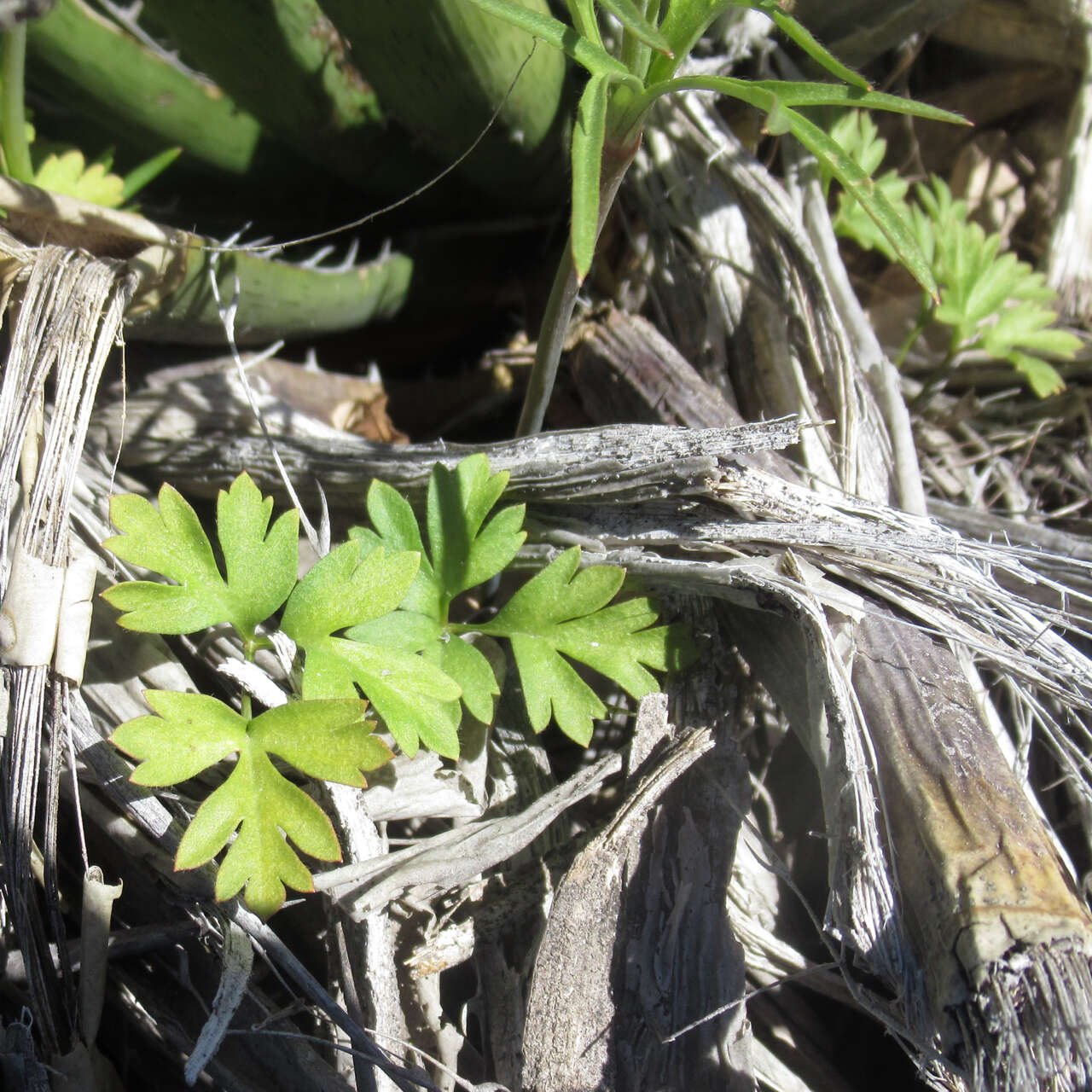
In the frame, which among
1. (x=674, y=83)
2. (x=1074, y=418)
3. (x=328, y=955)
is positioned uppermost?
(x=674, y=83)

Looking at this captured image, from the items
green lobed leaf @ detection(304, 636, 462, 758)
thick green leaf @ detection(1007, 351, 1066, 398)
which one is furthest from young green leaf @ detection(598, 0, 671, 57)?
thick green leaf @ detection(1007, 351, 1066, 398)

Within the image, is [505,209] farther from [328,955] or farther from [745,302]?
[328,955]

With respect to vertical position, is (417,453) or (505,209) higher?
(505,209)

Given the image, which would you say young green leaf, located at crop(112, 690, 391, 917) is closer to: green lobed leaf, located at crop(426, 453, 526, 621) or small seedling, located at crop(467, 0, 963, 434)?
green lobed leaf, located at crop(426, 453, 526, 621)

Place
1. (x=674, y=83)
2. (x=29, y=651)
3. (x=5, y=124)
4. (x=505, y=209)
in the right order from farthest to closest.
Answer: (x=505, y=209) → (x=5, y=124) → (x=29, y=651) → (x=674, y=83)

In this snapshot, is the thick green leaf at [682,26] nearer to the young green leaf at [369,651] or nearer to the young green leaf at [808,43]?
the young green leaf at [808,43]

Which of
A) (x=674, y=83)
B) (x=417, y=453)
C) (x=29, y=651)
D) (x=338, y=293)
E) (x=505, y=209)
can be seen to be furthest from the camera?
(x=505, y=209)

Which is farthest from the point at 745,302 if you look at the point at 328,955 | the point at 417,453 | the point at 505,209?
the point at 328,955

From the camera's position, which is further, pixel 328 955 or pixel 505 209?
pixel 505 209
